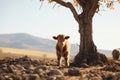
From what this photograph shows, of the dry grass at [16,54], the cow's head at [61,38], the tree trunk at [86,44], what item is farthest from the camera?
the dry grass at [16,54]

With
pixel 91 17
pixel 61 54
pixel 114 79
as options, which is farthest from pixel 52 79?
pixel 91 17

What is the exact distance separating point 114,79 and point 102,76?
51.6 inches

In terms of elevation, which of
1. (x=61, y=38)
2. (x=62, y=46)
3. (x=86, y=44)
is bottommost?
(x=62, y=46)

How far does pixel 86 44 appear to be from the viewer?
2258 centimetres

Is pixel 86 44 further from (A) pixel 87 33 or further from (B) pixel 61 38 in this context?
(B) pixel 61 38

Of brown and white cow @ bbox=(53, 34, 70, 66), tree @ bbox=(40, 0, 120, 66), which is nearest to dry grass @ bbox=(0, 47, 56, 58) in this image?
tree @ bbox=(40, 0, 120, 66)

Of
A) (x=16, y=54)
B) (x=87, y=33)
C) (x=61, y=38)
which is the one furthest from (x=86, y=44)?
(x=16, y=54)

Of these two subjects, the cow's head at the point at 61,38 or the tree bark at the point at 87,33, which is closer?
the cow's head at the point at 61,38

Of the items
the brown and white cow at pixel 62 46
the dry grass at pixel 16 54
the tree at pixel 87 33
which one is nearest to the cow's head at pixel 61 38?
the brown and white cow at pixel 62 46

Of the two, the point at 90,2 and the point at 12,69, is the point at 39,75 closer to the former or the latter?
the point at 12,69

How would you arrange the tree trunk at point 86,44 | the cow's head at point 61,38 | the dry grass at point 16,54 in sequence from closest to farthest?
the cow's head at point 61,38
the tree trunk at point 86,44
the dry grass at point 16,54

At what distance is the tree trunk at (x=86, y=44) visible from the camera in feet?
73.3

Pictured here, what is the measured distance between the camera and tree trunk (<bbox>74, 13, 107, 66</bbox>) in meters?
22.3

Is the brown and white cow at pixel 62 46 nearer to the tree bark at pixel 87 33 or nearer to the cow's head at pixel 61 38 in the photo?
the cow's head at pixel 61 38
